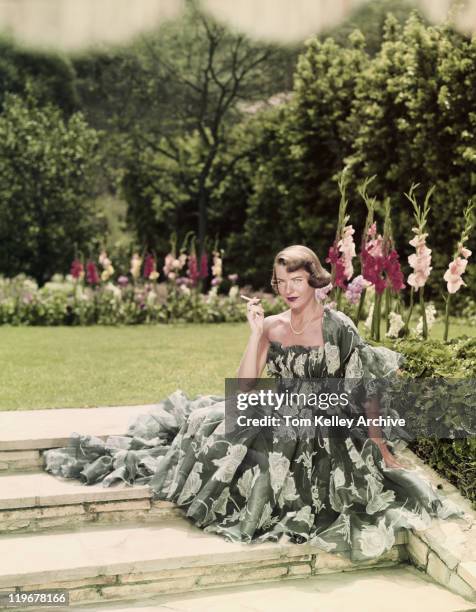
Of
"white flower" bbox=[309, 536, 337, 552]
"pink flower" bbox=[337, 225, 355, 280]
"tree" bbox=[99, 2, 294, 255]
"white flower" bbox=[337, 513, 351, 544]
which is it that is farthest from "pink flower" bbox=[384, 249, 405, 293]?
"tree" bbox=[99, 2, 294, 255]

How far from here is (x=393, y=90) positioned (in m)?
13.0

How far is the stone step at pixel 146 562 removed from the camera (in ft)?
13.1

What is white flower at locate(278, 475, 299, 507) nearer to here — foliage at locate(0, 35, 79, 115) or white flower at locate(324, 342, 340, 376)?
white flower at locate(324, 342, 340, 376)

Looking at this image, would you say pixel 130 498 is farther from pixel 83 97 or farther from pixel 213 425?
pixel 83 97

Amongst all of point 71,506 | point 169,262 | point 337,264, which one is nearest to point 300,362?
point 71,506

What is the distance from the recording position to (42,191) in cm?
1600

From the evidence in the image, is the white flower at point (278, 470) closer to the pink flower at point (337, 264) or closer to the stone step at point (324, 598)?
the stone step at point (324, 598)

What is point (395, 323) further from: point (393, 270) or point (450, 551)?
point (450, 551)

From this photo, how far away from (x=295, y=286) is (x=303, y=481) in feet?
3.31

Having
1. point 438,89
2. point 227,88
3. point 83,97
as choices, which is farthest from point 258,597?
point 83,97

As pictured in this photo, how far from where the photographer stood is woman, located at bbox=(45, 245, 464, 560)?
173 inches

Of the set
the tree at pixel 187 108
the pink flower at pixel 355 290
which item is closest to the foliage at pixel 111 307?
the tree at pixel 187 108

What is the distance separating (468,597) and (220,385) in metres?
3.74

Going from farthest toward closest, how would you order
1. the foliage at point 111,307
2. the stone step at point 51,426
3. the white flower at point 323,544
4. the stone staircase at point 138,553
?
the foliage at point 111,307 → the stone step at point 51,426 → the white flower at point 323,544 → the stone staircase at point 138,553
